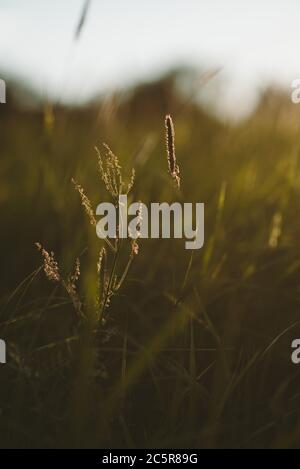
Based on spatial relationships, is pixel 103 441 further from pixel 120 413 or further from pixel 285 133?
pixel 285 133

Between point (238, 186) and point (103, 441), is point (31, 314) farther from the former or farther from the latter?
point (238, 186)

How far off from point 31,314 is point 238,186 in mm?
846

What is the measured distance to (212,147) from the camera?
2463 millimetres

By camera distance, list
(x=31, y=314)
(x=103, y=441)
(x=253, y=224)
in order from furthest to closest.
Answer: (x=253, y=224)
(x=31, y=314)
(x=103, y=441)

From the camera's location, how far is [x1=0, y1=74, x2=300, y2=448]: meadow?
0.88 m

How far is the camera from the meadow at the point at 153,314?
2.90ft

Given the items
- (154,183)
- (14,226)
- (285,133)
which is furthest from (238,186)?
(285,133)

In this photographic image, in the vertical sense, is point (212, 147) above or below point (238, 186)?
above

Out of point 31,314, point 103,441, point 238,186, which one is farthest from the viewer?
point 238,186

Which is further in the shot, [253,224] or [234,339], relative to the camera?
[253,224]

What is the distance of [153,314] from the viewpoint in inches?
47.3

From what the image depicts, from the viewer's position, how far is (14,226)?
161cm

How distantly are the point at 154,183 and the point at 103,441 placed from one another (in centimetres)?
113
